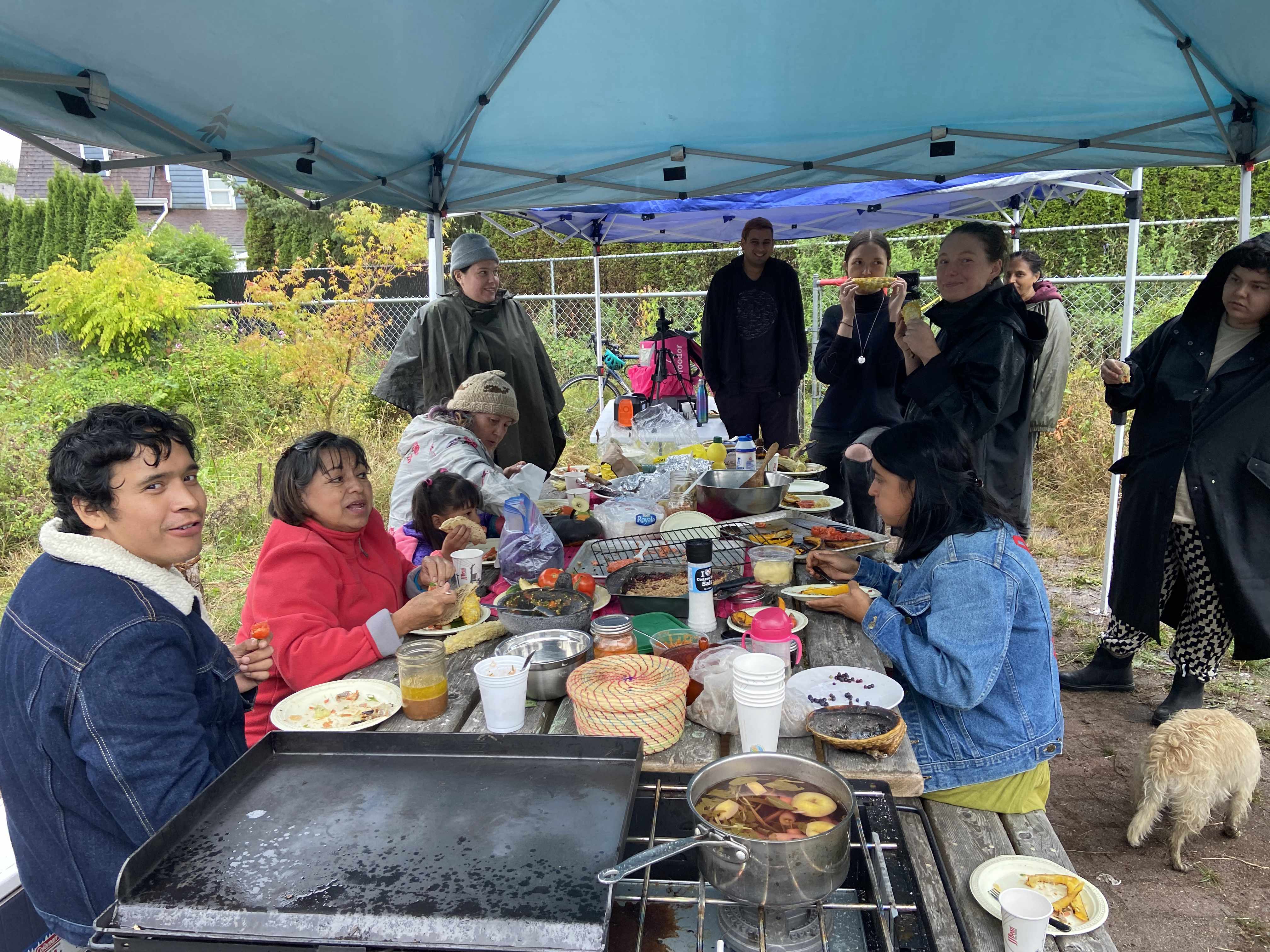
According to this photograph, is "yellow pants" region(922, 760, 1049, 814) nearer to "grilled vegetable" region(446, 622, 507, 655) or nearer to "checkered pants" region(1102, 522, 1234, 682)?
"grilled vegetable" region(446, 622, 507, 655)

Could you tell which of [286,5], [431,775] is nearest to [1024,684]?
[431,775]

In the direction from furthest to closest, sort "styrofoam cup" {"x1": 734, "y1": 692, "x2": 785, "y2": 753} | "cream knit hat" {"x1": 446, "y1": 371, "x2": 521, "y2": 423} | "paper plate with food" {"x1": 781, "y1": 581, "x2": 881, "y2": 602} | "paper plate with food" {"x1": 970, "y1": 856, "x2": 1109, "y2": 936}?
"cream knit hat" {"x1": 446, "y1": 371, "x2": 521, "y2": 423} < "paper plate with food" {"x1": 781, "y1": 581, "x2": 881, "y2": 602} < "paper plate with food" {"x1": 970, "y1": 856, "x2": 1109, "y2": 936} < "styrofoam cup" {"x1": 734, "y1": 692, "x2": 785, "y2": 753}

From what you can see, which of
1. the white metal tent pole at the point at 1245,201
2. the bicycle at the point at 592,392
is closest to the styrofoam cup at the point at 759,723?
the white metal tent pole at the point at 1245,201

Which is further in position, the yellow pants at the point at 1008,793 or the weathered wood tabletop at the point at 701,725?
the yellow pants at the point at 1008,793

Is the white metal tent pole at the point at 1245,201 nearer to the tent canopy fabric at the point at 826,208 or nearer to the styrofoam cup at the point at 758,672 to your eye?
the tent canopy fabric at the point at 826,208

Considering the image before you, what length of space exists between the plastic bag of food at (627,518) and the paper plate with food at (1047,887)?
1924mm

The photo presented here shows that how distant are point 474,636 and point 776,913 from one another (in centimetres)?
150

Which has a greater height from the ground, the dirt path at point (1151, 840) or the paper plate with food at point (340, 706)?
the paper plate with food at point (340, 706)

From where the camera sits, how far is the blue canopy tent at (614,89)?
301 cm

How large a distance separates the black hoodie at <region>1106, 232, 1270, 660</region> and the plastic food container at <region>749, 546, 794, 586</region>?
7.57ft

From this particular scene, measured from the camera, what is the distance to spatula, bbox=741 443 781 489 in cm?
390

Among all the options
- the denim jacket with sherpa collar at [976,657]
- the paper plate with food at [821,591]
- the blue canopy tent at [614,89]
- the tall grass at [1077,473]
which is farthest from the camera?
the tall grass at [1077,473]

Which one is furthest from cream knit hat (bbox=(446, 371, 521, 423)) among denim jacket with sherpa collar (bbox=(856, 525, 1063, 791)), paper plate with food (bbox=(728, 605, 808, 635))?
denim jacket with sherpa collar (bbox=(856, 525, 1063, 791))

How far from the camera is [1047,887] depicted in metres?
1.88
